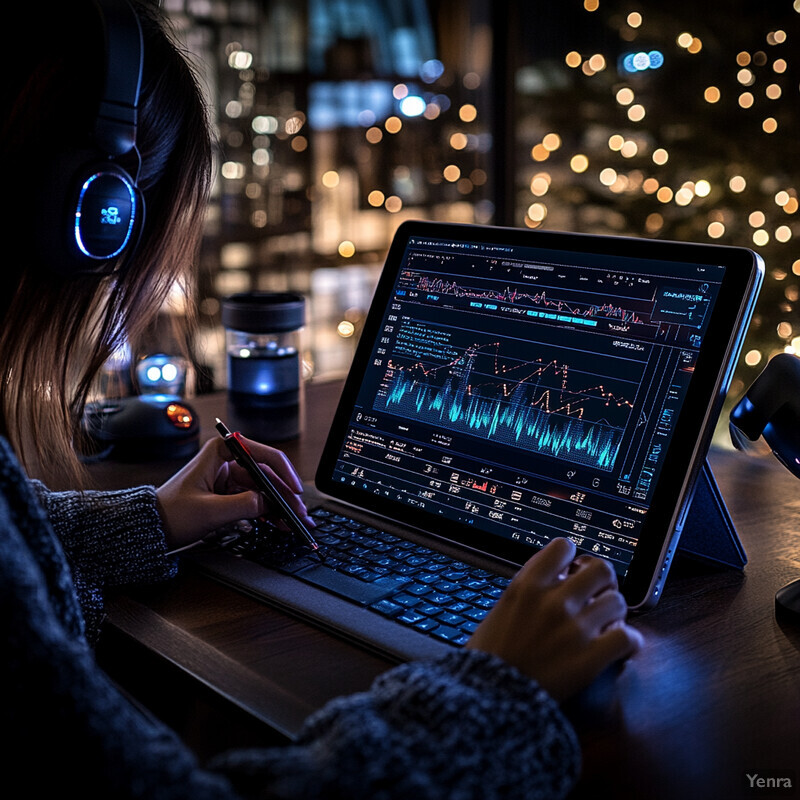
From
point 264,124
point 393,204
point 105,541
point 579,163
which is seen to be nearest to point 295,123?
point 264,124

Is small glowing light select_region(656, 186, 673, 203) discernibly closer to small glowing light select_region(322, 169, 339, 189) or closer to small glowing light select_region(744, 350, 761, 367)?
small glowing light select_region(744, 350, 761, 367)

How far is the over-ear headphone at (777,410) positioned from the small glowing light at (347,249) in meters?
2.62

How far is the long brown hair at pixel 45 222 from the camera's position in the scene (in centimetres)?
75

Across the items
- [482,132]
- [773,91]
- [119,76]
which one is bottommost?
[119,76]

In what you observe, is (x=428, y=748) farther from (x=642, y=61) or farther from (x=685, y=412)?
(x=642, y=61)

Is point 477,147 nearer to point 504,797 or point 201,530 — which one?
point 201,530

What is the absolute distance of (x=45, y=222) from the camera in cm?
77

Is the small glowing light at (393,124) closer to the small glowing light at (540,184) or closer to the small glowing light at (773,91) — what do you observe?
the small glowing light at (540,184)

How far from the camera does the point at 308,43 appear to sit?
9.89 ft

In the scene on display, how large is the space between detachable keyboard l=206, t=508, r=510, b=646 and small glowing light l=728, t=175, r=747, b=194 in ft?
5.60

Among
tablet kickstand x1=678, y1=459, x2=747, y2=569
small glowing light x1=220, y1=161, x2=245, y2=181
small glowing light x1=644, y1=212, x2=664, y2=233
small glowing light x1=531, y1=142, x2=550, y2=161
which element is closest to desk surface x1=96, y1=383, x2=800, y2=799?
tablet kickstand x1=678, y1=459, x2=747, y2=569

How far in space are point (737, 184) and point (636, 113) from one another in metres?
0.40

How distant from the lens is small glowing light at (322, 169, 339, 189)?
3148 mm

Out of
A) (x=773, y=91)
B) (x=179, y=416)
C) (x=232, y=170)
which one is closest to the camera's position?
(x=179, y=416)
